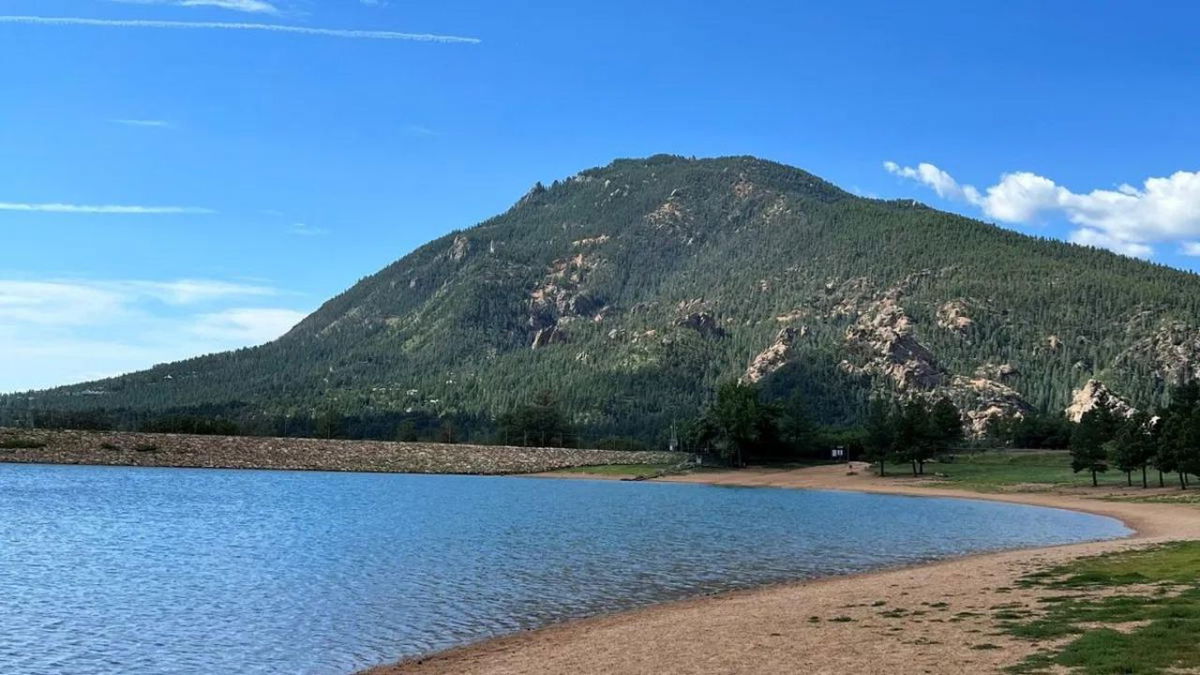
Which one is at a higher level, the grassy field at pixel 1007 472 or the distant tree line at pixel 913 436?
the distant tree line at pixel 913 436

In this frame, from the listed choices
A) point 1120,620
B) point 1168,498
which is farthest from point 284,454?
point 1120,620

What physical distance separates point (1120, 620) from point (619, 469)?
117 m

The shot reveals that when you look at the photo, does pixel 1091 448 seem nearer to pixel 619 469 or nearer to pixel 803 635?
pixel 619 469

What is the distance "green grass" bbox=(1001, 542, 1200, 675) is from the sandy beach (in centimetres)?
77

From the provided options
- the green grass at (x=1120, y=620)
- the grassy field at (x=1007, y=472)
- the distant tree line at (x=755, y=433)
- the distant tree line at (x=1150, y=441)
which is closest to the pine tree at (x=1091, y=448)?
the distant tree line at (x=1150, y=441)

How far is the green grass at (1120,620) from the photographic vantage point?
15273 millimetres

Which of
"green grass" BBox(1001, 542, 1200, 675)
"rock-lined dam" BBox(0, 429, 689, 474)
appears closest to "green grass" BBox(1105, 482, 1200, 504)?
"green grass" BBox(1001, 542, 1200, 675)

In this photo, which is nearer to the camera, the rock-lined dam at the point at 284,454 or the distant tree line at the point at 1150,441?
the distant tree line at the point at 1150,441

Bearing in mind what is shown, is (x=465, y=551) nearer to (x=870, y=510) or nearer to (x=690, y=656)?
(x=690, y=656)

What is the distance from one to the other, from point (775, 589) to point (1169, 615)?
504 inches

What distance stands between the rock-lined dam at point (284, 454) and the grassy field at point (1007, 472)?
4077cm

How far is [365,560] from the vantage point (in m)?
35.9

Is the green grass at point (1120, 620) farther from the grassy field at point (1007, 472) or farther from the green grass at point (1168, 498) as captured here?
the grassy field at point (1007, 472)

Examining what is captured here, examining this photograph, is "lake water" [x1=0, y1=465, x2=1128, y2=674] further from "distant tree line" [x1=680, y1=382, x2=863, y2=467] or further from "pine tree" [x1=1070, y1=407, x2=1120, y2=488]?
"distant tree line" [x1=680, y1=382, x2=863, y2=467]
